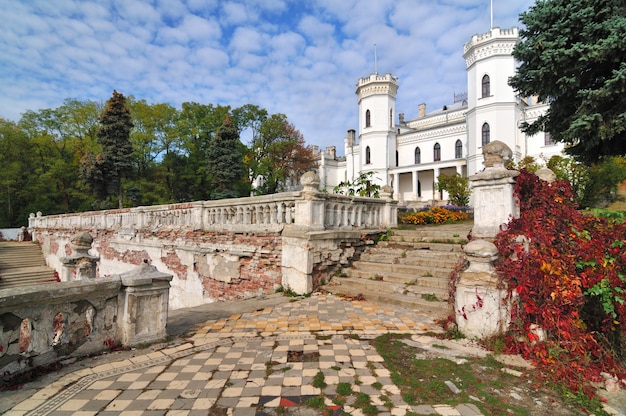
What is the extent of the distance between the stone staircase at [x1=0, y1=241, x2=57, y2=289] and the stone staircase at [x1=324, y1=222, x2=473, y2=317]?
59.9ft

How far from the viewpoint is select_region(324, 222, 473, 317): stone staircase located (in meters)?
5.72

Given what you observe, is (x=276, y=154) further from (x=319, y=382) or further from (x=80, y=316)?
(x=319, y=382)

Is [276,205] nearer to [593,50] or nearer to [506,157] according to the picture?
[506,157]

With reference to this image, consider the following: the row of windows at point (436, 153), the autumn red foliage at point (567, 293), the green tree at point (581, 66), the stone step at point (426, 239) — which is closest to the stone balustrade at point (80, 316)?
the autumn red foliage at point (567, 293)

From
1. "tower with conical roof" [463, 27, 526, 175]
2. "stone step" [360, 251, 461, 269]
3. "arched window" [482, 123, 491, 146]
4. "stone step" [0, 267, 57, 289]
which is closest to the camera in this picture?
"stone step" [360, 251, 461, 269]

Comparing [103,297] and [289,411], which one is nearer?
[289,411]

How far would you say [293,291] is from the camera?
272 inches

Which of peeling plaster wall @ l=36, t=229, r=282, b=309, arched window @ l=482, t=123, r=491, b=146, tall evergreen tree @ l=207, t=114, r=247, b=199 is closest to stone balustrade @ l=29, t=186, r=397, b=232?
peeling plaster wall @ l=36, t=229, r=282, b=309

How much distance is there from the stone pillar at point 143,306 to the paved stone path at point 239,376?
0.30 m

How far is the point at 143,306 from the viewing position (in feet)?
12.8

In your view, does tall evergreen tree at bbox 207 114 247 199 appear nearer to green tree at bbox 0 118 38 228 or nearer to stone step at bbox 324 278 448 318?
green tree at bbox 0 118 38 228

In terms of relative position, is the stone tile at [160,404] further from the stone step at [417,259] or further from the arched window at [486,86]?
the arched window at [486,86]

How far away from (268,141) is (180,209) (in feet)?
74.2

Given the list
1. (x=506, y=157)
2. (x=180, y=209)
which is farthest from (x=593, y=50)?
(x=180, y=209)
